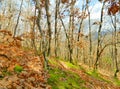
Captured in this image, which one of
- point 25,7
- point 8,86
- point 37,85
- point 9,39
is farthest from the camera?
point 25,7

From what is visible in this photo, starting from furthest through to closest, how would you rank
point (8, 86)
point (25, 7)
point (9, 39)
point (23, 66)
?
point (25, 7) < point (23, 66) < point (9, 39) < point (8, 86)

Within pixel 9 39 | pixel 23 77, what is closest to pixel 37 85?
pixel 23 77

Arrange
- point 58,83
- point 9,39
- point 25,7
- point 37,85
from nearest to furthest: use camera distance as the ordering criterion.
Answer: point 37,85
point 9,39
point 58,83
point 25,7

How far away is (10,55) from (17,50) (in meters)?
0.44

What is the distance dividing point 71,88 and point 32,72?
11.5 feet

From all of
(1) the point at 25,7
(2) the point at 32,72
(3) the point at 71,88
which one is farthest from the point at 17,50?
(1) the point at 25,7

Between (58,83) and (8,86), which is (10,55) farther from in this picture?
(58,83)

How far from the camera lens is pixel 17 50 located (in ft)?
36.6

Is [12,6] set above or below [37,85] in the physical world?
above

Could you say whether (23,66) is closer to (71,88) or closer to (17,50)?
(17,50)

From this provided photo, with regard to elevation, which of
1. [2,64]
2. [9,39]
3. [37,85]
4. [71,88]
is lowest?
[71,88]

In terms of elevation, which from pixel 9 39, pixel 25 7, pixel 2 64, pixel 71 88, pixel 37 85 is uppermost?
pixel 25 7

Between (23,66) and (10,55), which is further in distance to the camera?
(23,66)

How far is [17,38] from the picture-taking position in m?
10.7
